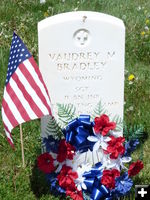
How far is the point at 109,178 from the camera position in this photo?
4.14 m

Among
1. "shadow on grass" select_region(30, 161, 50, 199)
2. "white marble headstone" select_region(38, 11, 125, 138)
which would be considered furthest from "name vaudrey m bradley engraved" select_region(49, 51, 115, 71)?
"shadow on grass" select_region(30, 161, 50, 199)

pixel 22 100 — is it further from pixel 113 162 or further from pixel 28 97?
pixel 113 162

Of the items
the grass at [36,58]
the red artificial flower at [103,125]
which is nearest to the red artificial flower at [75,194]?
the grass at [36,58]

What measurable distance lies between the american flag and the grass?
0.65 meters

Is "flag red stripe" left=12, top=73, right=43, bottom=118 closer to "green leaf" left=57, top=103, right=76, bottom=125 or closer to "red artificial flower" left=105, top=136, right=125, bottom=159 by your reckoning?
"green leaf" left=57, top=103, right=76, bottom=125

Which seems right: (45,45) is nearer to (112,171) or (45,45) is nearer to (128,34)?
(112,171)

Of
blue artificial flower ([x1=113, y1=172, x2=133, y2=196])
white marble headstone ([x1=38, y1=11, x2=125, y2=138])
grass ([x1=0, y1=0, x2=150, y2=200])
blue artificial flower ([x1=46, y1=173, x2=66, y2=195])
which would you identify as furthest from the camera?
grass ([x1=0, y1=0, x2=150, y2=200])

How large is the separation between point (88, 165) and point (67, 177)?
22 centimetres

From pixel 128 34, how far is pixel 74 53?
2.69 meters

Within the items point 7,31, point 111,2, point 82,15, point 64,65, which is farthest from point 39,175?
point 111,2

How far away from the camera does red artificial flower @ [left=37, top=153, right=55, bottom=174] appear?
13.8 feet

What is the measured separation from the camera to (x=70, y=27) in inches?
159

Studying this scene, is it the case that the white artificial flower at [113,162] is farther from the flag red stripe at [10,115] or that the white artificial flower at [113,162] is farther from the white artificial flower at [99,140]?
the flag red stripe at [10,115]

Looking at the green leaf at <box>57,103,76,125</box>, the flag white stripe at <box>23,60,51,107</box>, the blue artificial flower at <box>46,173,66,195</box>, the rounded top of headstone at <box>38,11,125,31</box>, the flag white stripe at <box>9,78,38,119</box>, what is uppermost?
the rounded top of headstone at <box>38,11,125,31</box>
